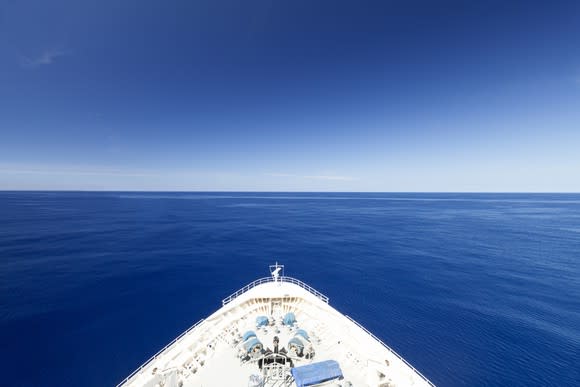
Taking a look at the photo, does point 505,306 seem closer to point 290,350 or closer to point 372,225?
point 290,350

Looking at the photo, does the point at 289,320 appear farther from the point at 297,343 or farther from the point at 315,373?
the point at 315,373

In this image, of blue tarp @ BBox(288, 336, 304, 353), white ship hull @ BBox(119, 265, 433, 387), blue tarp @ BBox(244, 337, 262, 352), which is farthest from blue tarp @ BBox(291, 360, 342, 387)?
blue tarp @ BBox(244, 337, 262, 352)

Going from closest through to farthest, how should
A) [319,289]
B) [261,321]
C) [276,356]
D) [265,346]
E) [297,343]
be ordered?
[276,356] → [297,343] → [265,346] → [261,321] → [319,289]

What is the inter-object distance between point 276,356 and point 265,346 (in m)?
2.16

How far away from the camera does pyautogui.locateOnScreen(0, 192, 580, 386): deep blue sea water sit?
26.3m

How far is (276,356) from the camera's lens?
55.3 feet

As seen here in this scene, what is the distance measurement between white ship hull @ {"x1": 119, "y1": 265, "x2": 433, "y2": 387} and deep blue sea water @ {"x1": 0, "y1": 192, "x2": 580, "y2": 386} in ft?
41.8

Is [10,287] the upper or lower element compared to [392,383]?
lower

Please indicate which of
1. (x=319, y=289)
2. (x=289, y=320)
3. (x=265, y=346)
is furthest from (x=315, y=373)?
(x=319, y=289)

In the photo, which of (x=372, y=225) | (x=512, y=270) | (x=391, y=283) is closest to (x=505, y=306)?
(x=391, y=283)

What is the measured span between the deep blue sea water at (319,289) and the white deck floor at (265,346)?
1268cm

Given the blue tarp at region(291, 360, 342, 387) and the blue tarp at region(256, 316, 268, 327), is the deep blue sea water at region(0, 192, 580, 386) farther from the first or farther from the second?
the blue tarp at region(291, 360, 342, 387)

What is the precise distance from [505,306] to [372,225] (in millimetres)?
71865

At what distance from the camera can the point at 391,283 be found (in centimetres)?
4766
